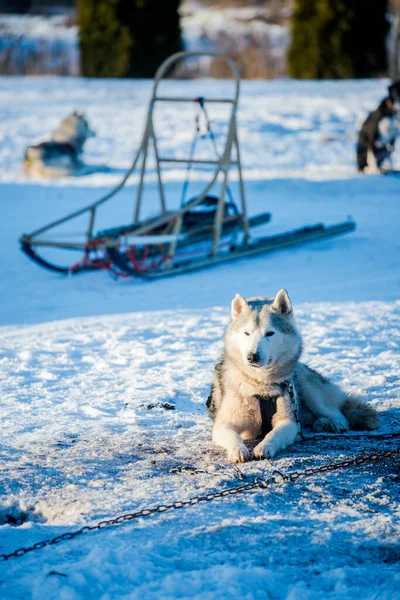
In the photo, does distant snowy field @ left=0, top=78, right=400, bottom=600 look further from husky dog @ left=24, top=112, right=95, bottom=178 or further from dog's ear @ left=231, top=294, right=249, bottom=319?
husky dog @ left=24, top=112, right=95, bottom=178

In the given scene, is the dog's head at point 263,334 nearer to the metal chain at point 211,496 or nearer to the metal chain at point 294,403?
the metal chain at point 294,403

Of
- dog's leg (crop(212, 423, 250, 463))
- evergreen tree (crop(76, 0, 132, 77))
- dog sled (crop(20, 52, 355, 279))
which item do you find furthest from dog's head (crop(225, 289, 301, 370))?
evergreen tree (crop(76, 0, 132, 77))

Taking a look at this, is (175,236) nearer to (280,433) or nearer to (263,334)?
(263,334)

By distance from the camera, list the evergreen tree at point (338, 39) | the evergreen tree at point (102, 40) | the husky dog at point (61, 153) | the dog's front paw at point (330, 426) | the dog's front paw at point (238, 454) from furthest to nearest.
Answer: the evergreen tree at point (102, 40) < the evergreen tree at point (338, 39) < the husky dog at point (61, 153) < the dog's front paw at point (330, 426) < the dog's front paw at point (238, 454)

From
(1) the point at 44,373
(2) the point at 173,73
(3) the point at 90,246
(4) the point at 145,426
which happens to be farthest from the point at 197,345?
(2) the point at 173,73

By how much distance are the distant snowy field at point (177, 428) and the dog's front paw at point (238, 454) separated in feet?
0.22

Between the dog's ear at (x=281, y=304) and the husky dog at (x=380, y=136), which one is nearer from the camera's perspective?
the dog's ear at (x=281, y=304)

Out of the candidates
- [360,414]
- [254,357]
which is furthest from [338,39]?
[254,357]

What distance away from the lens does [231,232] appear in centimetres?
915

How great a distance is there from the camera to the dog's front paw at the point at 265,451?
142 inches

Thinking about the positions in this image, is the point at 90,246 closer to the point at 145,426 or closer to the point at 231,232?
the point at 231,232

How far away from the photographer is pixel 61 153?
1297cm

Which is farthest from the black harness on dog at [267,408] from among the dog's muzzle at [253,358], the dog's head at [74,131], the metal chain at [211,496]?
the dog's head at [74,131]

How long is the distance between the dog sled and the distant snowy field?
6.8 inches
